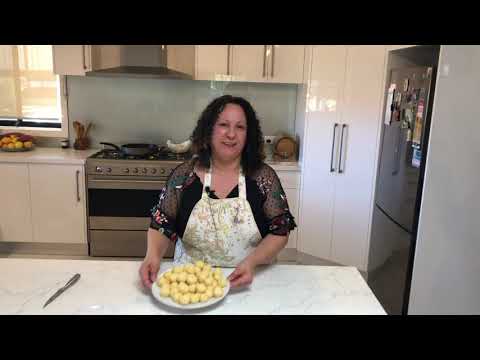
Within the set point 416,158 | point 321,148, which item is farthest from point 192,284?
point 321,148

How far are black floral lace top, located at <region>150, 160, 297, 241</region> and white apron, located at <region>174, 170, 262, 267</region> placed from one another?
0.07ft

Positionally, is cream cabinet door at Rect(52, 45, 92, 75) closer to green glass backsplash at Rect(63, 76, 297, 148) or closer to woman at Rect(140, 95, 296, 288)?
green glass backsplash at Rect(63, 76, 297, 148)

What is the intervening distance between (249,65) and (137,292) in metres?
2.33

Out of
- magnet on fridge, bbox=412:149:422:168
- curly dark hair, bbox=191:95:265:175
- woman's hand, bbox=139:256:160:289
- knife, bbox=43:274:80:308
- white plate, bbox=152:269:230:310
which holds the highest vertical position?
curly dark hair, bbox=191:95:265:175

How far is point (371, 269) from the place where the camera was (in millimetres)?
2803

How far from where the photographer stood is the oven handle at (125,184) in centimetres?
311

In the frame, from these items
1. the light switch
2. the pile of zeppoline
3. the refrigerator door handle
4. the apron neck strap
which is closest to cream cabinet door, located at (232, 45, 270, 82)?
the refrigerator door handle

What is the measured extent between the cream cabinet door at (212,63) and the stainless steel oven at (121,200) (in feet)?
2.33

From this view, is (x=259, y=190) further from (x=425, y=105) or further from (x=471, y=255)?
(x=471, y=255)

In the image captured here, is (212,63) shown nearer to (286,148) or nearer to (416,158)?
(286,148)

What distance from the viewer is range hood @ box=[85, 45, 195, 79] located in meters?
3.03

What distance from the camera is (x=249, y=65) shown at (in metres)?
3.19

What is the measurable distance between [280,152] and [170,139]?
0.97 meters

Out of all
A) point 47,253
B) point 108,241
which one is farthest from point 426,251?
point 47,253
